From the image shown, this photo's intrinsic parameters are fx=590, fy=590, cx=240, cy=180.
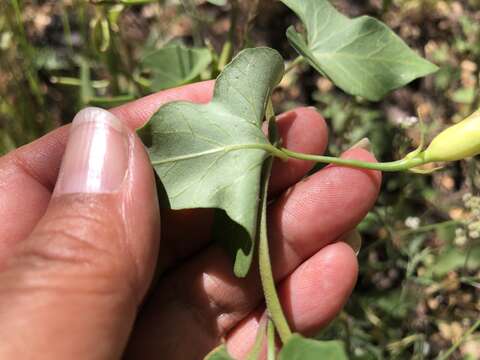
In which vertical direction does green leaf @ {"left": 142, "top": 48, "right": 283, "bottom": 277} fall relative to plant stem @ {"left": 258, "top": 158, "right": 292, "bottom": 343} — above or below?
above

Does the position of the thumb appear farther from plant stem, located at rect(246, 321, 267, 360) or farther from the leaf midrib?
plant stem, located at rect(246, 321, 267, 360)

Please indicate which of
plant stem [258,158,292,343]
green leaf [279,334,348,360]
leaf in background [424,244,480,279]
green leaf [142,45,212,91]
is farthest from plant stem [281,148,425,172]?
leaf in background [424,244,480,279]

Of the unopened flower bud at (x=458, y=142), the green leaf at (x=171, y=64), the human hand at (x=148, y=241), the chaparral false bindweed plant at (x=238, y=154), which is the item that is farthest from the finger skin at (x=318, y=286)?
the green leaf at (x=171, y=64)

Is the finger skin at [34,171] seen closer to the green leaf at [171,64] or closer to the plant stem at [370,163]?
the green leaf at [171,64]

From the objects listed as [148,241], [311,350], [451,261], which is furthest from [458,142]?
[451,261]

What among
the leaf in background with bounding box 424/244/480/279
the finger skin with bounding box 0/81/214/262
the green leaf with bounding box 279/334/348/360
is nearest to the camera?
the green leaf with bounding box 279/334/348/360
